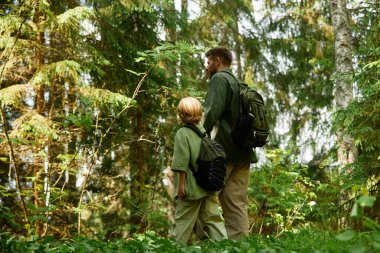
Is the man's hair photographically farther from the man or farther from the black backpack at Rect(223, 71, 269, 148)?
the black backpack at Rect(223, 71, 269, 148)

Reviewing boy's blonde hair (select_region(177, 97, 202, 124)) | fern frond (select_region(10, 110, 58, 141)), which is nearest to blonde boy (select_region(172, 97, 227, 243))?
boy's blonde hair (select_region(177, 97, 202, 124))

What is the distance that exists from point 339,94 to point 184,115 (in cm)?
574

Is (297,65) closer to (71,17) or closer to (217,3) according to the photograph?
(217,3)

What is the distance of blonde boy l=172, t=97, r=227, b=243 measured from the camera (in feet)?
15.3

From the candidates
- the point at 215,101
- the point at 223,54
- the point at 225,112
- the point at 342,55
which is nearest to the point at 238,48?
the point at 342,55

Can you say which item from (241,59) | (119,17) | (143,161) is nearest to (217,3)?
(241,59)

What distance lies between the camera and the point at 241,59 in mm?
18719

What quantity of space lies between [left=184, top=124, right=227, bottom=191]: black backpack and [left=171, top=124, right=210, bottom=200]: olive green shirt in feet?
0.15

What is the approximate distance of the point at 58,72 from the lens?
8.31 metres

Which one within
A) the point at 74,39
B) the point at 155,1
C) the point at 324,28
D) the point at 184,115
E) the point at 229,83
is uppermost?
the point at 324,28

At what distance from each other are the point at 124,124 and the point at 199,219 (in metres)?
6.41

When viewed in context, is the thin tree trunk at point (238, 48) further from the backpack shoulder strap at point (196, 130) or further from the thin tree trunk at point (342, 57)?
the backpack shoulder strap at point (196, 130)

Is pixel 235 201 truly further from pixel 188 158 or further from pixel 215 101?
pixel 215 101

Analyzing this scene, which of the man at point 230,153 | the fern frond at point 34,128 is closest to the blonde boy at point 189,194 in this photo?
the man at point 230,153
